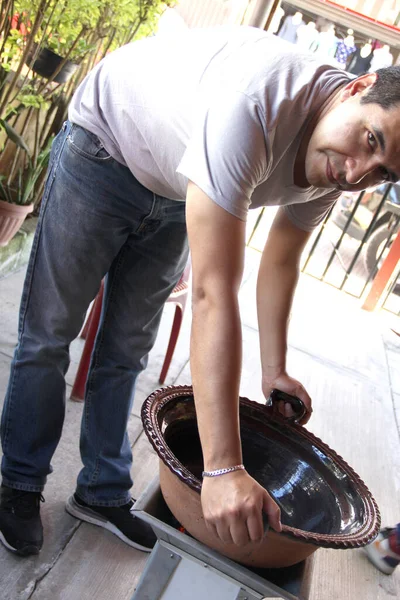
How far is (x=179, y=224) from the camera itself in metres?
1.90

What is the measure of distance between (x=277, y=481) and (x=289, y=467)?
5cm

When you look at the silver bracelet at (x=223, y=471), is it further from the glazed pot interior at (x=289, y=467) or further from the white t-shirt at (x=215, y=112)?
the white t-shirt at (x=215, y=112)

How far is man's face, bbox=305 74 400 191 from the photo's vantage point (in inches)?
50.0

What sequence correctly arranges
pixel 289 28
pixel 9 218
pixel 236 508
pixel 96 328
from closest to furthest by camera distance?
1. pixel 236 508
2. pixel 96 328
3. pixel 9 218
4. pixel 289 28

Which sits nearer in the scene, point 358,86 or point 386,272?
point 358,86

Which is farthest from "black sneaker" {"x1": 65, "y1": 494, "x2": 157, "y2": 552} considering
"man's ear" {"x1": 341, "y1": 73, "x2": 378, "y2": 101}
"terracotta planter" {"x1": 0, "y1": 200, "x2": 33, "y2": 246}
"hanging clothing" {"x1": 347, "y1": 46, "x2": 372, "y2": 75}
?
"hanging clothing" {"x1": 347, "y1": 46, "x2": 372, "y2": 75}

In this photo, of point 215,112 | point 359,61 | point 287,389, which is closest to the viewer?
point 215,112

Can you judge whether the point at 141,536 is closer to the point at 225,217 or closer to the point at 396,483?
the point at 225,217

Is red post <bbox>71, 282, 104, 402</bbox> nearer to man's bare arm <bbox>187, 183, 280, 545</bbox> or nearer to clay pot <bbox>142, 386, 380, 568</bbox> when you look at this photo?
clay pot <bbox>142, 386, 380, 568</bbox>

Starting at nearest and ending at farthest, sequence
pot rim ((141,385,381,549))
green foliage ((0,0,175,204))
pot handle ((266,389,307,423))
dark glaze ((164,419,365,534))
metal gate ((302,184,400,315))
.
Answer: pot rim ((141,385,381,549)) < dark glaze ((164,419,365,534)) < pot handle ((266,389,307,423)) < green foliage ((0,0,175,204)) < metal gate ((302,184,400,315))

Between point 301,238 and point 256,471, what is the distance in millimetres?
650

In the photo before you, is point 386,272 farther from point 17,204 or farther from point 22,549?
point 22,549

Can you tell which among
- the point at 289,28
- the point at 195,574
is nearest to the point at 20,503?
the point at 195,574

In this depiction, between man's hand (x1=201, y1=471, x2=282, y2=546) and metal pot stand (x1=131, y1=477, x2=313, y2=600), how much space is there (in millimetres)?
175
